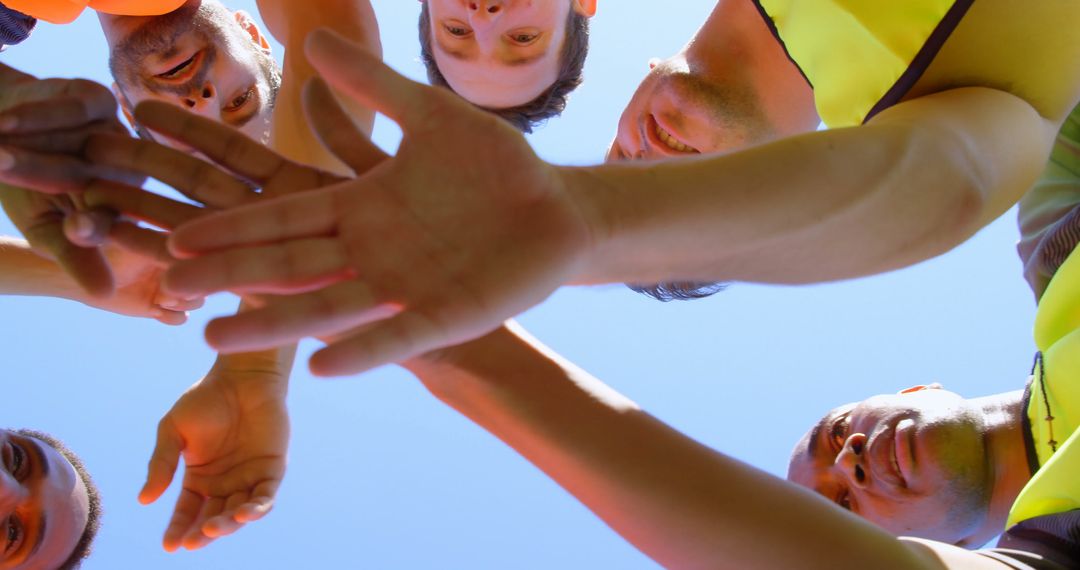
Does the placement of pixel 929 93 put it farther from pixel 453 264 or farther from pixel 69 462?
pixel 69 462

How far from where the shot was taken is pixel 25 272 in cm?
207

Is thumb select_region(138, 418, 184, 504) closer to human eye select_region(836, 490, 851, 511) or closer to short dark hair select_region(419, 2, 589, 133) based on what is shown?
short dark hair select_region(419, 2, 589, 133)

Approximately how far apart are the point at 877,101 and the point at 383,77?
74cm

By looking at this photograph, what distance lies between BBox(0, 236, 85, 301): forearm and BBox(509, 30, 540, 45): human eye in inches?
44.0

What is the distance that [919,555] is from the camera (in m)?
1.09

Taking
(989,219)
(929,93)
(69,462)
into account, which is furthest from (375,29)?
(69,462)

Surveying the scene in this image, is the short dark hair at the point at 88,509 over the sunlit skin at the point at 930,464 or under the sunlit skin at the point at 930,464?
over

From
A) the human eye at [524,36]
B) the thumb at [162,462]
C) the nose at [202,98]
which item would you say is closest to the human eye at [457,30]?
the human eye at [524,36]

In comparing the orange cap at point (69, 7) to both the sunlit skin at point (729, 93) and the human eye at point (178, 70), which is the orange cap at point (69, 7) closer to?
the human eye at point (178, 70)

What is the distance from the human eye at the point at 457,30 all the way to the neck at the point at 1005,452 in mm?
1427

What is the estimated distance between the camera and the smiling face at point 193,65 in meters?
2.13

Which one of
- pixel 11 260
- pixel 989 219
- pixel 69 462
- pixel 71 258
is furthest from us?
pixel 69 462

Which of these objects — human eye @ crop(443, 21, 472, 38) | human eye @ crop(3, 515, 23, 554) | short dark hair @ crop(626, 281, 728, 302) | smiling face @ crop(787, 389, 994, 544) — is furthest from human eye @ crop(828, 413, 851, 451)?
human eye @ crop(3, 515, 23, 554)

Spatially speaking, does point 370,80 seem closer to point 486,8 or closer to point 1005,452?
point 486,8
